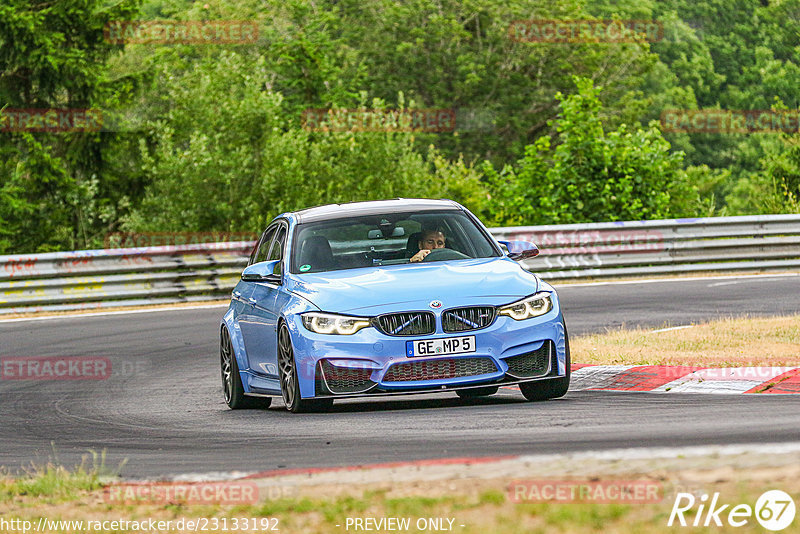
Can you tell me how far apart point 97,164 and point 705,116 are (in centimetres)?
5697

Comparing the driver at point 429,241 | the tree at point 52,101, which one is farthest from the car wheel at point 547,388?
the tree at point 52,101

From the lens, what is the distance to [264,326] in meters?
10.4

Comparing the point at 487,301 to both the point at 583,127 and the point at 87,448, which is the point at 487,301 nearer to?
the point at 87,448

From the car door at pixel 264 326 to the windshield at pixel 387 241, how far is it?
31cm

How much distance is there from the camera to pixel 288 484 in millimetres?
6164

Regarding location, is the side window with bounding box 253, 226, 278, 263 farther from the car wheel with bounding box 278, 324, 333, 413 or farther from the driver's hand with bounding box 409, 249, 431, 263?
the car wheel with bounding box 278, 324, 333, 413

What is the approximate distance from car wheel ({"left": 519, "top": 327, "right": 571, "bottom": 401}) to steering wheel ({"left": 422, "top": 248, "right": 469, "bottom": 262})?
1108 mm

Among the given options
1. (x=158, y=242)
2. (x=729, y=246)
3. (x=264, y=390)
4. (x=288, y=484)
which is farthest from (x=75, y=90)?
(x=288, y=484)

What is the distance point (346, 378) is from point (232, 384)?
2214 mm

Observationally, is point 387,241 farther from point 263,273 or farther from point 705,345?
point 705,345

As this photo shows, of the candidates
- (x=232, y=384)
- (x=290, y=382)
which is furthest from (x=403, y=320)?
(x=232, y=384)

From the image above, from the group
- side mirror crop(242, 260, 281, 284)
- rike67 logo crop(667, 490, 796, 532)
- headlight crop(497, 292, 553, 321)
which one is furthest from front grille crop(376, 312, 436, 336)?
rike67 logo crop(667, 490, 796, 532)

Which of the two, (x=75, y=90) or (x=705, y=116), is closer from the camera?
(x=75, y=90)

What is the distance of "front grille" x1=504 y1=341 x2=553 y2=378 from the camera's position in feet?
30.7
